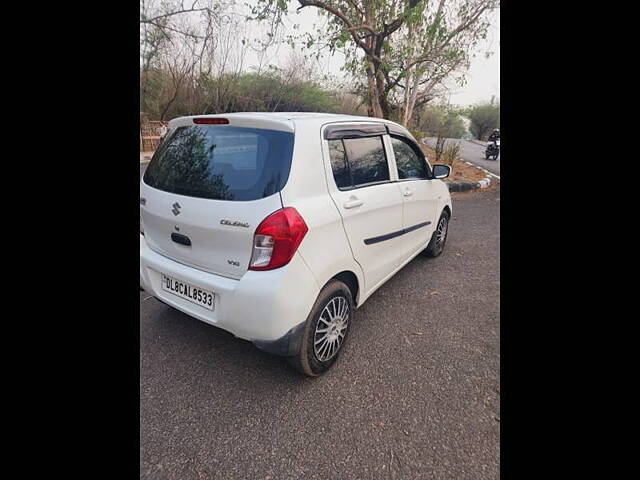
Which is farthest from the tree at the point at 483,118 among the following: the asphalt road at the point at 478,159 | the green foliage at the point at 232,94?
the green foliage at the point at 232,94

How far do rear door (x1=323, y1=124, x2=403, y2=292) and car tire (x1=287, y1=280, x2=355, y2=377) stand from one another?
11.5 inches

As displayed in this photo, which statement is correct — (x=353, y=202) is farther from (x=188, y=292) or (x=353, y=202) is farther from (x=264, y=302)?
(x=188, y=292)

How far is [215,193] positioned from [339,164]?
82 centimetres

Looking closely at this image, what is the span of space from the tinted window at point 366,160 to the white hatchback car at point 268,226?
1cm

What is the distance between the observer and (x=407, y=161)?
2.96m

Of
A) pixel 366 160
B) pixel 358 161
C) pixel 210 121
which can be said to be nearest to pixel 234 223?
pixel 210 121

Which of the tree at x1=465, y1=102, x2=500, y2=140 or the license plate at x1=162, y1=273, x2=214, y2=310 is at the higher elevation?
the tree at x1=465, y1=102, x2=500, y2=140

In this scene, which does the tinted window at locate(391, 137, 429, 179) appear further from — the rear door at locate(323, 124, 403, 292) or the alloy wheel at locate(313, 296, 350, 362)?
the alloy wheel at locate(313, 296, 350, 362)

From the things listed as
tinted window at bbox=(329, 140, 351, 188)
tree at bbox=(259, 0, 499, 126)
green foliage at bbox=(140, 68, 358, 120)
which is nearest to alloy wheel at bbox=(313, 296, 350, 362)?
tinted window at bbox=(329, 140, 351, 188)

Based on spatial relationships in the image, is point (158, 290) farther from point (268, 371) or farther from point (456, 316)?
point (456, 316)

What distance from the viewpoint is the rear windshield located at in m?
1.69

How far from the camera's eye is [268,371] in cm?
207
